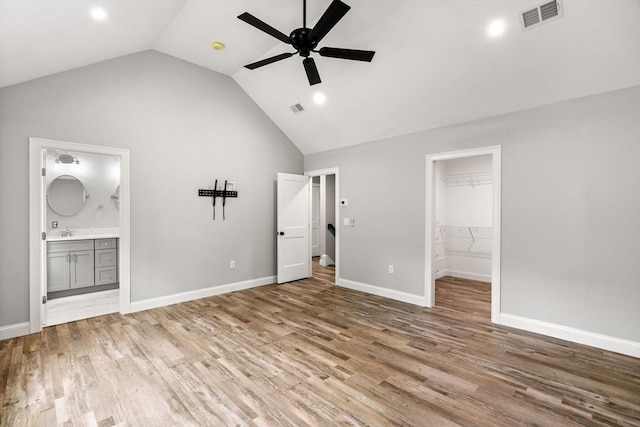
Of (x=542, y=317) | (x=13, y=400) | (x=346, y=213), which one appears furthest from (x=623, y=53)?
(x=13, y=400)

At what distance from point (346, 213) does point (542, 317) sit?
3.13 m

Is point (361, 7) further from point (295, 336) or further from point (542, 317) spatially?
point (542, 317)

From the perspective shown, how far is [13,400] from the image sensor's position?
6.97 feet

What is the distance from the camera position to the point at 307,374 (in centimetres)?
249

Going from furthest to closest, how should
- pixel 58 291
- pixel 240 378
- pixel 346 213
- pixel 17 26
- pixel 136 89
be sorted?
pixel 346 213
pixel 58 291
pixel 136 89
pixel 240 378
pixel 17 26

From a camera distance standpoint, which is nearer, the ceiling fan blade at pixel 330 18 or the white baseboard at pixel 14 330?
the ceiling fan blade at pixel 330 18

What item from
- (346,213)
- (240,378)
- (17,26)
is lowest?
(240,378)

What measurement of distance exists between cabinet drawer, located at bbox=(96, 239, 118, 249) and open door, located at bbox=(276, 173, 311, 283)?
2.82 metres

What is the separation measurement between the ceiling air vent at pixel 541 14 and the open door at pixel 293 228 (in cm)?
398

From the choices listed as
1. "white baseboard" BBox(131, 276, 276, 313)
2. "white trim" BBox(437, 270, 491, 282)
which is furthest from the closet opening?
"white trim" BBox(437, 270, 491, 282)

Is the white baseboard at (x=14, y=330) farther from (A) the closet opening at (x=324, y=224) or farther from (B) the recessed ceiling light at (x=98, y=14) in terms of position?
(A) the closet opening at (x=324, y=224)

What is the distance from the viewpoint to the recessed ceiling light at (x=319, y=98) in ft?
14.7

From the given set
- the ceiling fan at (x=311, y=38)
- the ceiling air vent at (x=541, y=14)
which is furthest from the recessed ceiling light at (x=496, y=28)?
the ceiling fan at (x=311, y=38)

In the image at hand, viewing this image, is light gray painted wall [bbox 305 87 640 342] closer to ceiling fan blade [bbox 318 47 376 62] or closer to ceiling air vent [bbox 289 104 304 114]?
ceiling fan blade [bbox 318 47 376 62]
